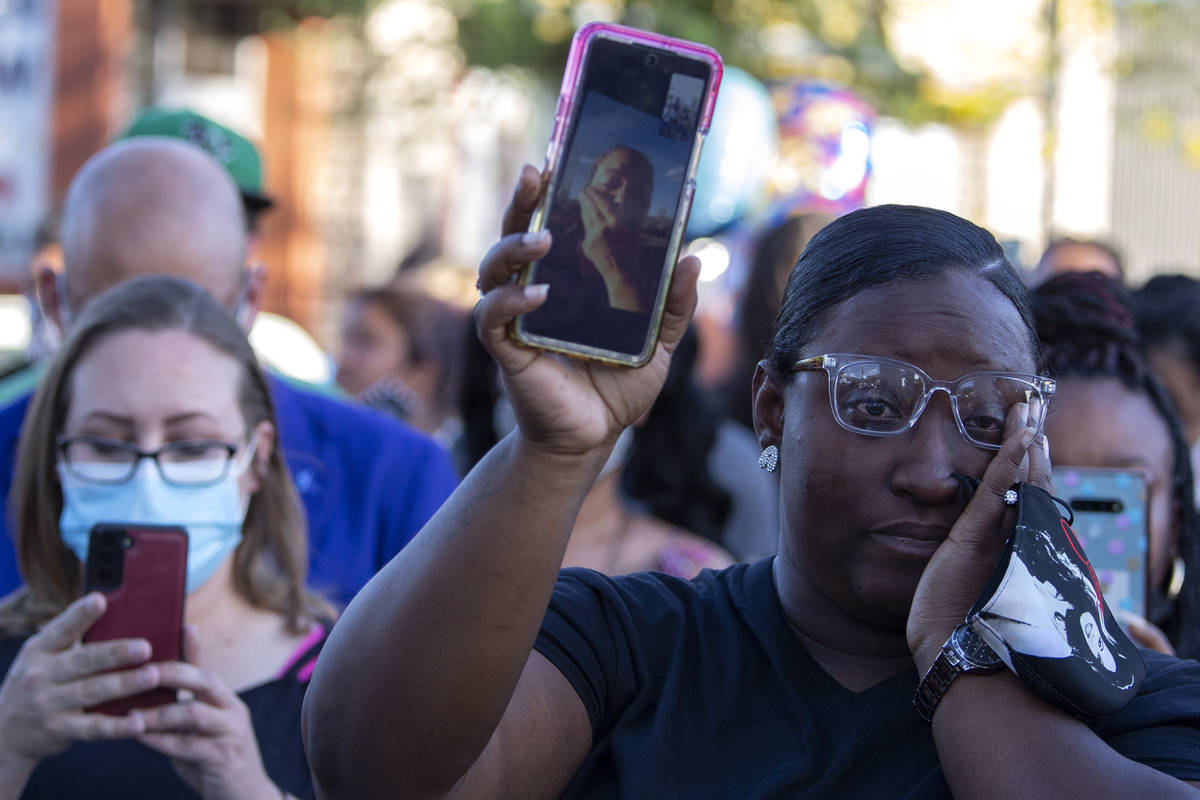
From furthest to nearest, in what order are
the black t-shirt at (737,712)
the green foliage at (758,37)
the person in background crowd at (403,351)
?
the green foliage at (758,37)
the person in background crowd at (403,351)
the black t-shirt at (737,712)

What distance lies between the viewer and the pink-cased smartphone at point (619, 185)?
1734 mm

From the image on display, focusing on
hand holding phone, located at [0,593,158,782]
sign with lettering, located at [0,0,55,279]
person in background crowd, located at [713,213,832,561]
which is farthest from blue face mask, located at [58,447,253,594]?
sign with lettering, located at [0,0,55,279]

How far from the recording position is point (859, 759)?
1.94 m

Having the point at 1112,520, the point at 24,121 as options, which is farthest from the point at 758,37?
the point at 1112,520

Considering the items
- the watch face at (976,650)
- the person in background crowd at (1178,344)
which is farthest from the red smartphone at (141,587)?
the person in background crowd at (1178,344)

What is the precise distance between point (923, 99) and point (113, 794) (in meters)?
11.8

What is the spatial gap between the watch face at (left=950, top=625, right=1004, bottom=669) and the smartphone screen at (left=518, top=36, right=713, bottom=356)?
1.82ft

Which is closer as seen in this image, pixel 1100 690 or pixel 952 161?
pixel 1100 690

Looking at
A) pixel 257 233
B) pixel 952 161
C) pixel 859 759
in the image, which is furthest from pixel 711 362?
pixel 952 161

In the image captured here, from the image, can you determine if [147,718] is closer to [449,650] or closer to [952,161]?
[449,650]

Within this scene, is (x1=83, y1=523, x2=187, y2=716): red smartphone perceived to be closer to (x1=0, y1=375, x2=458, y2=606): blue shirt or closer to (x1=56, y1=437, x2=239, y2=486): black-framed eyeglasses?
(x1=56, y1=437, x2=239, y2=486): black-framed eyeglasses

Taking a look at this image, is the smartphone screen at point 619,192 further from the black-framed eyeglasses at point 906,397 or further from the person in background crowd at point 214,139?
the person in background crowd at point 214,139

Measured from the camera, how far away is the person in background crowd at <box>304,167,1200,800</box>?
1.72 meters

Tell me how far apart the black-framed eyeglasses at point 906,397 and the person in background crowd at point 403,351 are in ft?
16.3
